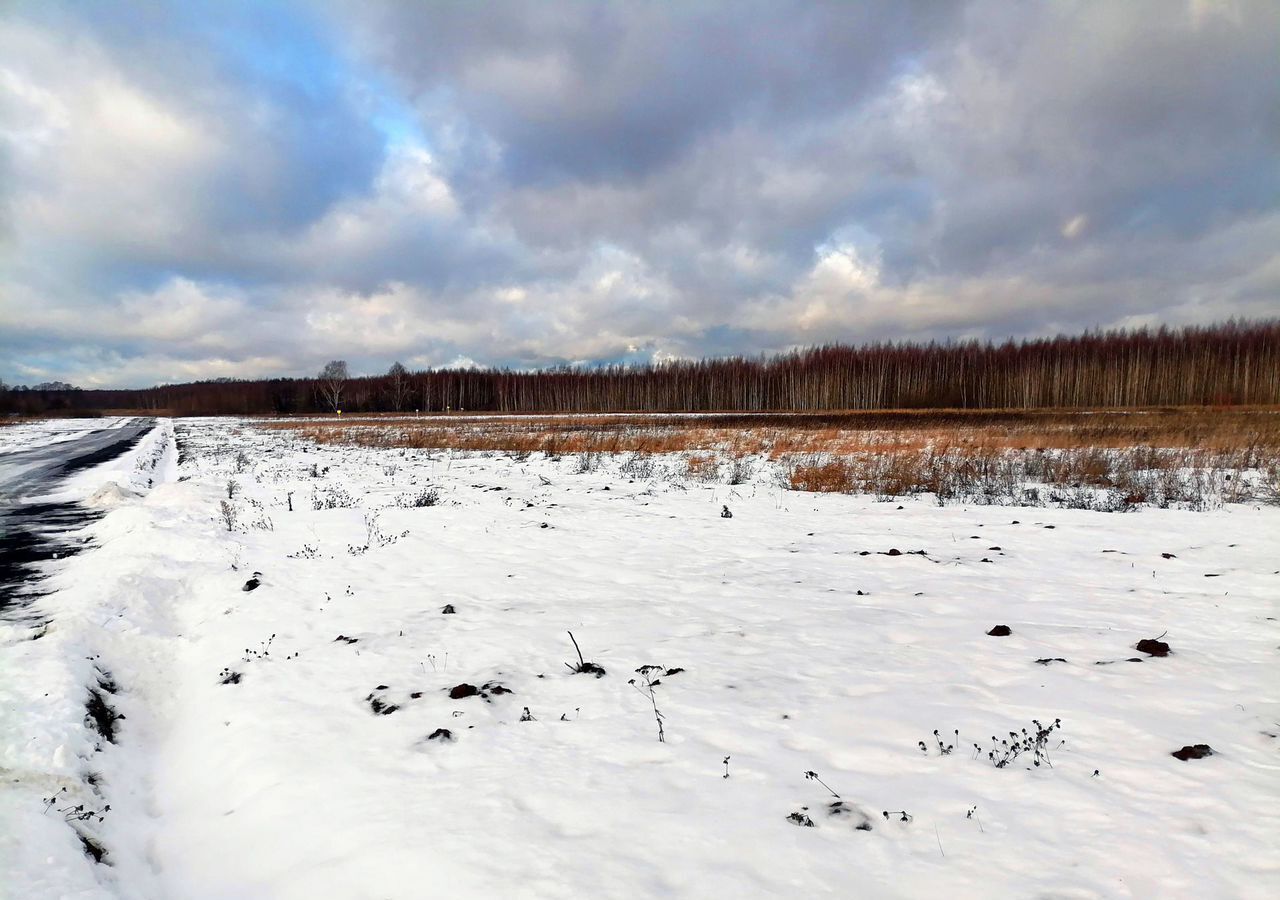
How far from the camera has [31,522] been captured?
10.7 meters

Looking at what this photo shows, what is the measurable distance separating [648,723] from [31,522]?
511 inches

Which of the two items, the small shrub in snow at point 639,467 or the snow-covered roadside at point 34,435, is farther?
the snow-covered roadside at point 34,435

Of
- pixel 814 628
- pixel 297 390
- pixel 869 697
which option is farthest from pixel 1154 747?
pixel 297 390

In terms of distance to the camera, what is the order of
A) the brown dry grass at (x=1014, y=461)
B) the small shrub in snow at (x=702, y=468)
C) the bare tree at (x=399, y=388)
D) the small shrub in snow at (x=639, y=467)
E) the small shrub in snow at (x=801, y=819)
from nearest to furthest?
the small shrub in snow at (x=801, y=819)
the brown dry grass at (x=1014, y=461)
the small shrub in snow at (x=702, y=468)
the small shrub in snow at (x=639, y=467)
the bare tree at (x=399, y=388)

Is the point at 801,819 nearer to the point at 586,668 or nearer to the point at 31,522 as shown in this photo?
the point at 586,668

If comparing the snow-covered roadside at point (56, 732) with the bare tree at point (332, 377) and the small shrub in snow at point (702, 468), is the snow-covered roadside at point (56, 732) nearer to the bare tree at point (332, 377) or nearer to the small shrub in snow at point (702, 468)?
the small shrub in snow at point (702, 468)

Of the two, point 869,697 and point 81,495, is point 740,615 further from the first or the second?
point 81,495

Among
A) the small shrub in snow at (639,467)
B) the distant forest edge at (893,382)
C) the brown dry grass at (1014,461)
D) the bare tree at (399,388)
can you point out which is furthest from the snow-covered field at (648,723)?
the bare tree at (399,388)

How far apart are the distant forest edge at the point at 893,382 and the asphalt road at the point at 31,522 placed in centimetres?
7089

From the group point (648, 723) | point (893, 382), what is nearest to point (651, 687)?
point (648, 723)

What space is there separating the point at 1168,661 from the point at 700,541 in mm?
5572

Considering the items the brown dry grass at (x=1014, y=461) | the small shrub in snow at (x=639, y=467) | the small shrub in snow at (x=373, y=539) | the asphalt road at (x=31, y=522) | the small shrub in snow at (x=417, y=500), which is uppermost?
the brown dry grass at (x=1014, y=461)

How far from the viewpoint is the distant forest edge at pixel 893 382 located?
67.8 metres

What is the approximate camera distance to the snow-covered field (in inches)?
105
